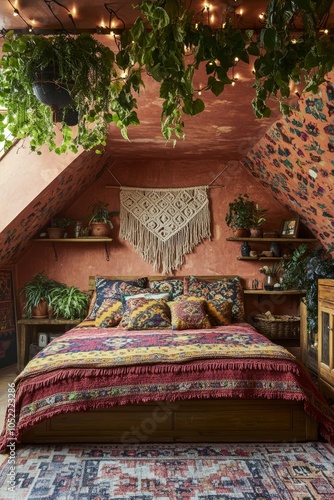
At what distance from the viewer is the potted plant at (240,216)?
544cm

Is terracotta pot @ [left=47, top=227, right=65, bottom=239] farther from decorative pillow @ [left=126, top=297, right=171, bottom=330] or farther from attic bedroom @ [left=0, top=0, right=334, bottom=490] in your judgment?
decorative pillow @ [left=126, top=297, right=171, bottom=330]

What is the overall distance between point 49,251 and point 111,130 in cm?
191

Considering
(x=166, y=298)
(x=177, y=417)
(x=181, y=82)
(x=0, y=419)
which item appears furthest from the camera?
(x=166, y=298)

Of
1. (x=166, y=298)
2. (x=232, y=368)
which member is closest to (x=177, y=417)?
(x=232, y=368)

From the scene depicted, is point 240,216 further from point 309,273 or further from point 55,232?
point 55,232

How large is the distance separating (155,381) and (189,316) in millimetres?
1336

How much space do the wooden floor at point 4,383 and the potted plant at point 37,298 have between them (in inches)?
23.7

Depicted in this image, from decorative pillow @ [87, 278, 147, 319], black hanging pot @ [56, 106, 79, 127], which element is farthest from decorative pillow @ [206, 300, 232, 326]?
black hanging pot @ [56, 106, 79, 127]

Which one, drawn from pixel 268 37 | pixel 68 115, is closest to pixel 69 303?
pixel 68 115

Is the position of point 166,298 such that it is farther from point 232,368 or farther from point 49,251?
point 232,368

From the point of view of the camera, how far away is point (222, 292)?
523 centimetres

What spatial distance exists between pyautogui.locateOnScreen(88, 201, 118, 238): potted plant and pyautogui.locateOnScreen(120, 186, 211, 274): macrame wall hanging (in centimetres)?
17

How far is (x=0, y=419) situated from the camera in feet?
11.7

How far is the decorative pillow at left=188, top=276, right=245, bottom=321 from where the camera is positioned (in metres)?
5.14
